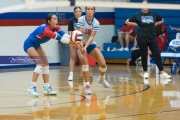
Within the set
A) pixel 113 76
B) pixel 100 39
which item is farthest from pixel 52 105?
pixel 100 39

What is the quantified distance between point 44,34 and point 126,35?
1011cm

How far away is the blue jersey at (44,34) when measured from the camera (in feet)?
29.8

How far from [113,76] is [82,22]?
4.59 meters

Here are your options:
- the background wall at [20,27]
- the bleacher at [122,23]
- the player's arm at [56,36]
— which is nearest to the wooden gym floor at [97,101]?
the player's arm at [56,36]

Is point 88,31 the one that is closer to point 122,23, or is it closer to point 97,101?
point 97,101

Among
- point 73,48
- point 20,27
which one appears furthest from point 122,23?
point 73,48

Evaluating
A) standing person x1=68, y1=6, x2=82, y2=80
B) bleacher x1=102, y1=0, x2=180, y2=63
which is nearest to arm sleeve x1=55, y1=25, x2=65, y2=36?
standing person x1=68, y1=6, x2=82, y2=80

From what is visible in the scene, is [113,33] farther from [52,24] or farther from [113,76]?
[52,24]

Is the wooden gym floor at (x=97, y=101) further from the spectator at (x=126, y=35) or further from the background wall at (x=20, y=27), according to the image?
the spectator at (x=126, y=35)

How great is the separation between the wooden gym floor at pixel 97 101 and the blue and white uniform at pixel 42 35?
1009 millimetres

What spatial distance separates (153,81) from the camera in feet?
40.9

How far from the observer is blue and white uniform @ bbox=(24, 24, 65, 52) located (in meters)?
9.13

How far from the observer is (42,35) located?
9461 mm

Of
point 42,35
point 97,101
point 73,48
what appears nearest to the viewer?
point 97,101
